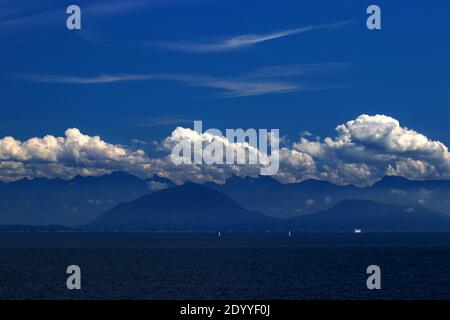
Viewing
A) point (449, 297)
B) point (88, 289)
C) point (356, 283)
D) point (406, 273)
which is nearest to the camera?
point (449, 297)

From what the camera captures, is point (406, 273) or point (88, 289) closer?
point (88, 289)

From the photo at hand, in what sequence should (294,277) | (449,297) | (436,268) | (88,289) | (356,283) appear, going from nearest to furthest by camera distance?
(449,297)
(88,289)
(356,283)
(294,277)
(436,268)

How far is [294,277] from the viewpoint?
156 metres

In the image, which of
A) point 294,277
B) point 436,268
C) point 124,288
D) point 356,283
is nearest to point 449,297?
point 356,283
